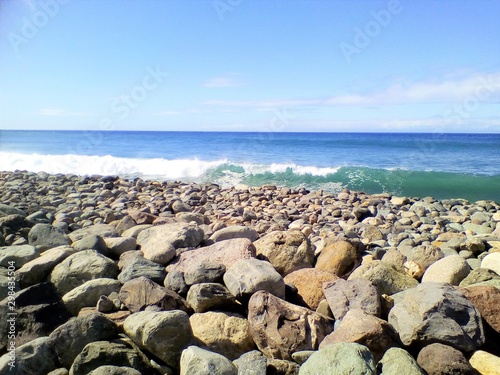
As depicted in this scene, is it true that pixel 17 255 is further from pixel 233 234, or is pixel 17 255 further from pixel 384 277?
pixel 384 277

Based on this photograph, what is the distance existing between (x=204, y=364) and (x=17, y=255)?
8.67 feet

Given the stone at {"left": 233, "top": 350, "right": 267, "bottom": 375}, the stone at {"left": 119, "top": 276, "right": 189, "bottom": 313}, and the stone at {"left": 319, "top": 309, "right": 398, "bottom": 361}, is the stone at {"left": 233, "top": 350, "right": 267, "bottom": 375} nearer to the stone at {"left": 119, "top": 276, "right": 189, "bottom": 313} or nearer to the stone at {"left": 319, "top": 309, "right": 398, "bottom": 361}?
the stone at {"left": 319, "top": 309, "right": 398, "bottom": 361}

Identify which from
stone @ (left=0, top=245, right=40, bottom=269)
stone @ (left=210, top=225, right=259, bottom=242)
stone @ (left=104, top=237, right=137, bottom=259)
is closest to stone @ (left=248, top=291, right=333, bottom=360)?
stone @ (left=210, top=225, right=259, bottom=242)

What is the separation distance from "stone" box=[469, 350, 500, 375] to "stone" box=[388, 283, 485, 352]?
0.22 feet

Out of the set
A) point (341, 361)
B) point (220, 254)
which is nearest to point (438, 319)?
point (341, 361)

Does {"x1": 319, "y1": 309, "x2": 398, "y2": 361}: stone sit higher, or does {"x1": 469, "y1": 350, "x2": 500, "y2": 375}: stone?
{"x1": 319, "y1": 309, "x2": 398, "y2": 361}: stone

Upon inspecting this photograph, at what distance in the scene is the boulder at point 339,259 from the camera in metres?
4.13

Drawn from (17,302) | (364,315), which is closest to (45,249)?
(17,302)

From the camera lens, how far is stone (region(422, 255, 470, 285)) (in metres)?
3.69

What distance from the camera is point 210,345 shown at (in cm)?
297

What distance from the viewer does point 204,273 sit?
359cm

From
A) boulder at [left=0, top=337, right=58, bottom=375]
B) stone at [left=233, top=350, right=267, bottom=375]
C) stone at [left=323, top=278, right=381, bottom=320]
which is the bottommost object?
boulder at [left=0, top=337, right=58, bottom=375]

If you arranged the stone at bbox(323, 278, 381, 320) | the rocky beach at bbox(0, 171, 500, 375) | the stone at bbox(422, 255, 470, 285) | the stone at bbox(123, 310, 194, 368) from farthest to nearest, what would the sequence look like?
1. the stone at bbox(422, 255, 470, 285)
2. the stone at bbox(323, 278, 381, 320)
3. the stone at bbox(123, 310, 194, 368)
4. the rocky beach at bbox(0, 171, 500, 375)

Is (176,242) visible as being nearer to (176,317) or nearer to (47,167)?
(176,317)
